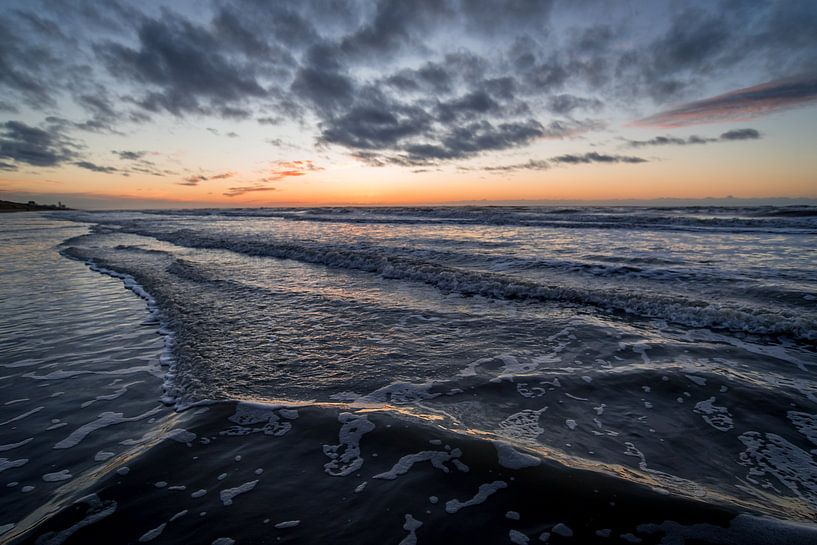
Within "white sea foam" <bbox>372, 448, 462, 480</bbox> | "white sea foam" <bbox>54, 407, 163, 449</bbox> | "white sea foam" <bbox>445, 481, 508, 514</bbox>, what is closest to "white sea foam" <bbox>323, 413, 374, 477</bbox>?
"white sea foam" <bbox>372, 448, 462, 480</bbox>

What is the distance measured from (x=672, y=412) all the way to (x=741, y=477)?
103 centimetres

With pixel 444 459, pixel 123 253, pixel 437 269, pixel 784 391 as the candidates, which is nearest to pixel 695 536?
pixel 444 459

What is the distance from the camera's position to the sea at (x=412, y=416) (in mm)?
2629

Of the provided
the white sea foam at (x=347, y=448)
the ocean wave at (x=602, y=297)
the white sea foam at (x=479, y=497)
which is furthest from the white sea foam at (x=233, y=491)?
the ocean wave at (x=602, y=297)

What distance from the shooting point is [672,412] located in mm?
4105

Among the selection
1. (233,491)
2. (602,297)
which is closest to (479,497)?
(233,491)

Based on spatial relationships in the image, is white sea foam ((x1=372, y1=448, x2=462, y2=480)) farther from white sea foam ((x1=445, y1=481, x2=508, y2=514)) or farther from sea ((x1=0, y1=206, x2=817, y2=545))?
white sea foam ((x1=445, y1=481, x2=508, y2=514))

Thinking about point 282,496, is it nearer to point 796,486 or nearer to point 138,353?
point 796,486

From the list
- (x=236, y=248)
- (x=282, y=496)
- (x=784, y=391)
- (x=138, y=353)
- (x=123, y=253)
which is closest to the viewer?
(x=282, y=496)

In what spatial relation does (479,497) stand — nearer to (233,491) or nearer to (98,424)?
(233,491)

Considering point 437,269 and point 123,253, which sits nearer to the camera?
point 437,269

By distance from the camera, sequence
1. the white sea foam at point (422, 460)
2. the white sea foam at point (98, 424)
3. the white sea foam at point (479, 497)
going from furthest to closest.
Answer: the white sea foam at point (98, 424) < the white sea foam at point (422, 460) < the white sea foam at point (479, 497)

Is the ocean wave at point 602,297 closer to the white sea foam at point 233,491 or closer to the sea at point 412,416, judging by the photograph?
the sea at point 412,416

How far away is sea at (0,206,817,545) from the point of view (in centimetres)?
263
